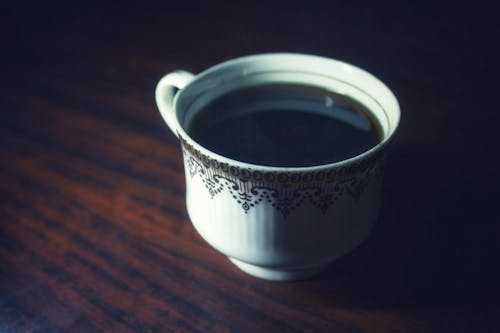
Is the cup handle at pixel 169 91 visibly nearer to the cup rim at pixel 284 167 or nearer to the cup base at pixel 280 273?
the cup rim at pixel 284 167

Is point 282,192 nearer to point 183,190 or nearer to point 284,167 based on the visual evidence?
point 284,167

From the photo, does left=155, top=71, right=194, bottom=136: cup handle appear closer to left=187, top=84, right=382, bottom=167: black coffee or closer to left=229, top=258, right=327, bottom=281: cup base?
left=187, top=84, right=382, bottom=167: black coffee

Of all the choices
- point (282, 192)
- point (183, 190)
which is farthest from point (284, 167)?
point (183, 190)

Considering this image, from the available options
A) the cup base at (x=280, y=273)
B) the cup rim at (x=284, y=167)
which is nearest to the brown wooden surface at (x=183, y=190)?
the cup base at (x=280, y=273)

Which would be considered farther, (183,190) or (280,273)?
(183,190)

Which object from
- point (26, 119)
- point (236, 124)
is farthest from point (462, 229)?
point (26, 119)

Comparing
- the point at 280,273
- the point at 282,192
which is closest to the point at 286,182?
the point at 282,192

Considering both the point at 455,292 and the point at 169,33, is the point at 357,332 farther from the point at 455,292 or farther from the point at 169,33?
the point at 169,33

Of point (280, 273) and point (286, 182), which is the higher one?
point (286, 182)
